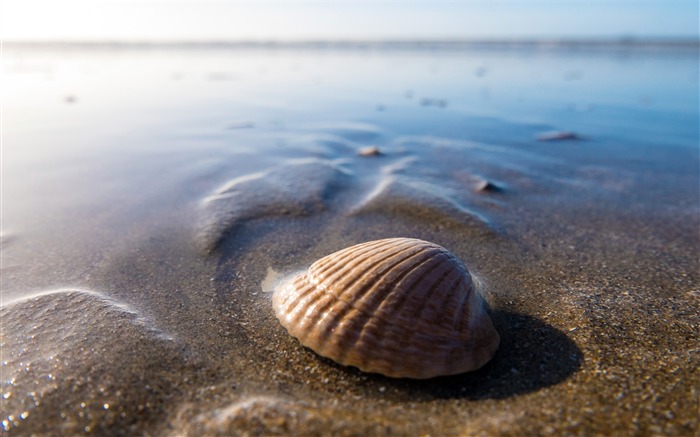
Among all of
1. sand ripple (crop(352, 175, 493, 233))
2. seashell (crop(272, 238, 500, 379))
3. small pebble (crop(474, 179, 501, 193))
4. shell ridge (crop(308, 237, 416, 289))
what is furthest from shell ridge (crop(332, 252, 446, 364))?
small pebble (crop(474, 179, 501, 193))

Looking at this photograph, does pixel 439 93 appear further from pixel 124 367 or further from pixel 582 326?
pixel 124 367

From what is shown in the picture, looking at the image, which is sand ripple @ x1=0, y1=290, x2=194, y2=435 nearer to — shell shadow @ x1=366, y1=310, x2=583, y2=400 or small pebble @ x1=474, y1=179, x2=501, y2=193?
shell shadow @ x1=366, y1=310, x2=583, y2=400

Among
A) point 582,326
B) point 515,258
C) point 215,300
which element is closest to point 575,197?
point 515,258

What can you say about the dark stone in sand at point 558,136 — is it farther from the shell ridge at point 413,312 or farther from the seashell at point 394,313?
the shell ridge at point 413,312

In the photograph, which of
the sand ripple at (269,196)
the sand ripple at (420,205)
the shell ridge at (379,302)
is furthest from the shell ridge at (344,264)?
the sand ripple at (420,205)

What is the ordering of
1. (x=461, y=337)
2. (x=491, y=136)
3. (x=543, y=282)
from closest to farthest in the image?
1. (x=461, y=337)
2. (x=543, y=282)
3. (x=491, y=136)

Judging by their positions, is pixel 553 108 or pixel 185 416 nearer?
pixel 185 416
